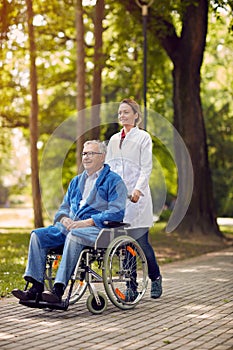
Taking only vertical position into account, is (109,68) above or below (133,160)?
above

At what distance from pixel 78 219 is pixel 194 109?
11.7m

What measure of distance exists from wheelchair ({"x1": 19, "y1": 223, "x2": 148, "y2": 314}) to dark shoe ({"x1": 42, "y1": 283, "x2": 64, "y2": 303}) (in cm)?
5

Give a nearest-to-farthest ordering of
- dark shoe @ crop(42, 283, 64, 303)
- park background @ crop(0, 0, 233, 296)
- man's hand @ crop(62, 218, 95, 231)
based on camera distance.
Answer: dark shoe @ crop(42, 283, 64, 303)
man's hand @ crop(62, 218, 95, 231)
park background @ crop(0, 0, 233, 296)

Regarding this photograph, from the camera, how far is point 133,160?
25.7 ft

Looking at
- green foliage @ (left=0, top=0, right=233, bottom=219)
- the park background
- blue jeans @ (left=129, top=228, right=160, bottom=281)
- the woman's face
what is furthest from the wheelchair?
green foliage @ (left=0, top=0, right=233, bottom=219)

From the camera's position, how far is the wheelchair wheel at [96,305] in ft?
23.0

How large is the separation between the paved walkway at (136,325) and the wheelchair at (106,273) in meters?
0.10

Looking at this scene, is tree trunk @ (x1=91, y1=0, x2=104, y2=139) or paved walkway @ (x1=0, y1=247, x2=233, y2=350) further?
tree trunk @ (x1=91, y1=0, x2=104, y2=139)

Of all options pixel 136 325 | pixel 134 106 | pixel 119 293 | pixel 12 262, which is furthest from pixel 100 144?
pixel 12 262

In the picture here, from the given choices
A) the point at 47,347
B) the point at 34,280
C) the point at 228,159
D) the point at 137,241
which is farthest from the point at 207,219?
the point at 228,159

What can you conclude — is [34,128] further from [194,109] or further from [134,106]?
[134,106]

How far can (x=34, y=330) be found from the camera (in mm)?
6152

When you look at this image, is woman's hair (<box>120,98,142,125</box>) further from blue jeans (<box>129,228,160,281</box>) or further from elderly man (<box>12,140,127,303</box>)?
blue jeans (<box>129,228,160,281</box>)

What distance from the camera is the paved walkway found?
5652 mm
